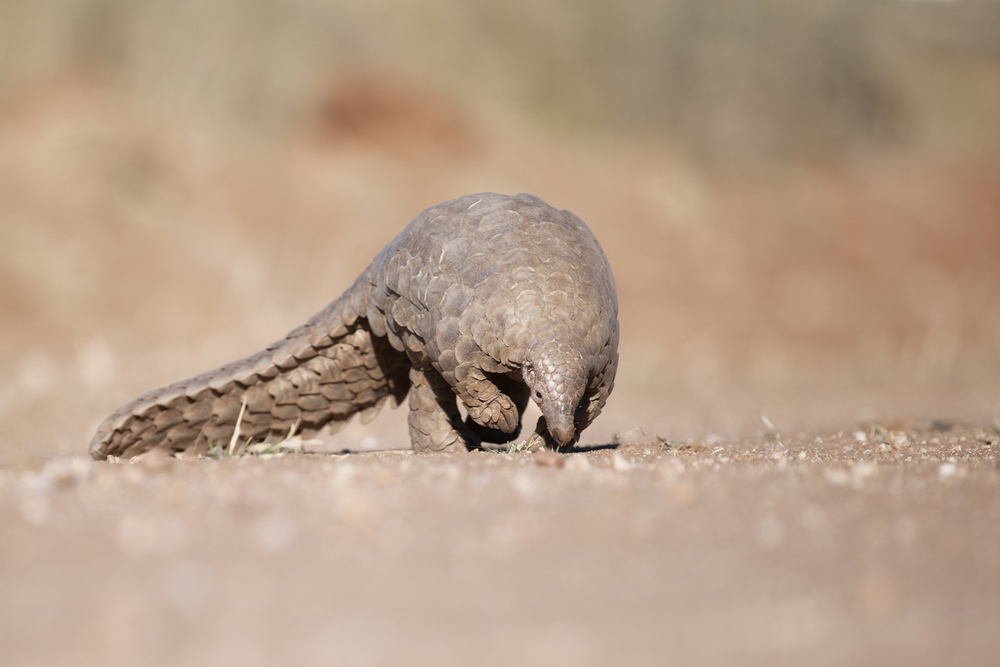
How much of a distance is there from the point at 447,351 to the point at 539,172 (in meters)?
15.1

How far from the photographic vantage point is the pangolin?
3.73 meters

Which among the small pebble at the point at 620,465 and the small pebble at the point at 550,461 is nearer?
the small pebble at the point at 620,465

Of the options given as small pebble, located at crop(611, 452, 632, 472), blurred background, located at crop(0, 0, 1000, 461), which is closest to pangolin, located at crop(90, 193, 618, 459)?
small pebble, located at crop(611, 452, 632, 472)

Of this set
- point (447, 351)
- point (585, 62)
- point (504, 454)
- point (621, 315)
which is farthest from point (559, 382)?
point (585, 62)

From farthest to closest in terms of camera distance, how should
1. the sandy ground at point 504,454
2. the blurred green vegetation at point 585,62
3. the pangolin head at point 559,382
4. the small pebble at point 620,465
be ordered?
the blurred green vegetation at point 585,62, the pangolin head at point 559,382, the small pebble at point 620,465, the sandy ground at point 504,454

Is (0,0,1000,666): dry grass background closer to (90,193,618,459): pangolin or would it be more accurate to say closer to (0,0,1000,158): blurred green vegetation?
(0,0,1000,158): blurred green vegetation

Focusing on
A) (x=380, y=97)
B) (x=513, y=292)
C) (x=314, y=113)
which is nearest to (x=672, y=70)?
(x=380, y=97)

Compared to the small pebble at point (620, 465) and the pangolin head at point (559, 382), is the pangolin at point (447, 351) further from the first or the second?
the small pebble at point (620, 465)

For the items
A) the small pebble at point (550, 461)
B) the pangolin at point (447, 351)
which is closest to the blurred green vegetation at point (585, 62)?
the pangolin at point (447, 351)

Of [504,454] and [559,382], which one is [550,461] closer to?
[559,382]

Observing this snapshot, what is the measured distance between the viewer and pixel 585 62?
19.5 m

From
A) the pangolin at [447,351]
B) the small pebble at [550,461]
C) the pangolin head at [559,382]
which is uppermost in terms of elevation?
the pangolin at [447,351]

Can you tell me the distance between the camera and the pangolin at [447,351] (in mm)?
3730

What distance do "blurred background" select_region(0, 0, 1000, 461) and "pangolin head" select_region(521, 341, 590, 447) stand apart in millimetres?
5803
